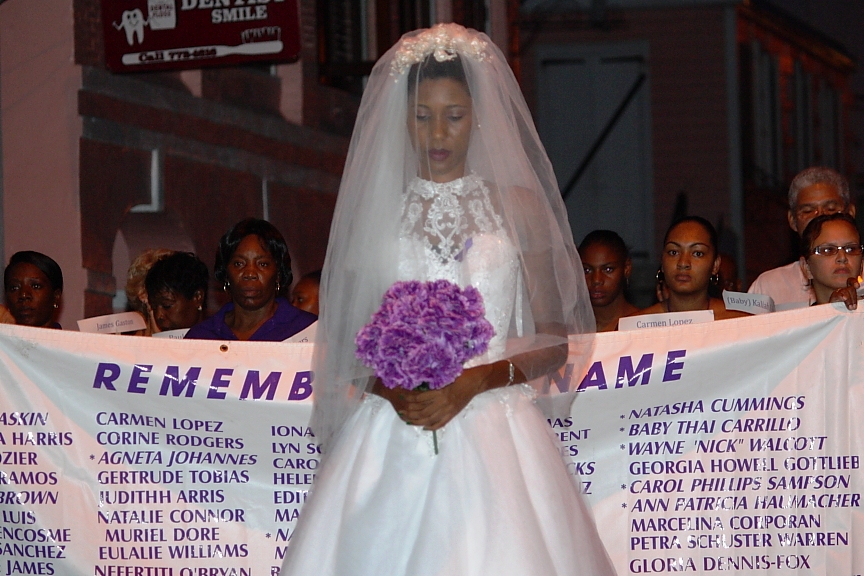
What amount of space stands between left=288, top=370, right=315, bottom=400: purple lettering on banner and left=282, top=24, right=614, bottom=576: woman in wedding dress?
3.20 ft

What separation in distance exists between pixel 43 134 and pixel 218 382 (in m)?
4.48

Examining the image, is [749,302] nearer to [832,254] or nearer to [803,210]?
[832,254]

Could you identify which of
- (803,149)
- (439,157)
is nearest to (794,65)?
(803,149)

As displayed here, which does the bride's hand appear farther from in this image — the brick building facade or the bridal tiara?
the brick building facade

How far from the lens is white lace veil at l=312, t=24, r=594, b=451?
3.88 meters

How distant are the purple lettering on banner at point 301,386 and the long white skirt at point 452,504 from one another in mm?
1233

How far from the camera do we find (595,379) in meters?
4.95

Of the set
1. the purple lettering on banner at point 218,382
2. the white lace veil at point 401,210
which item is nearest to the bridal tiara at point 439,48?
the white lace veil at point 401,210

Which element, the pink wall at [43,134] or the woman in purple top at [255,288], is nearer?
the woman in purple top at [255,288]

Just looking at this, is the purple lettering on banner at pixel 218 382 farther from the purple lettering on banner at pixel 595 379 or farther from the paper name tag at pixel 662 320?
the paper name tag at pixel 662 320

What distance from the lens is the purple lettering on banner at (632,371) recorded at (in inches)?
194

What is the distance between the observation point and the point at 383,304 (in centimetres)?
361

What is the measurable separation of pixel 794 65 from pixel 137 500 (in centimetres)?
1931

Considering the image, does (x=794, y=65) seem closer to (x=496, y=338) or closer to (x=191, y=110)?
(x=191, y=110)
